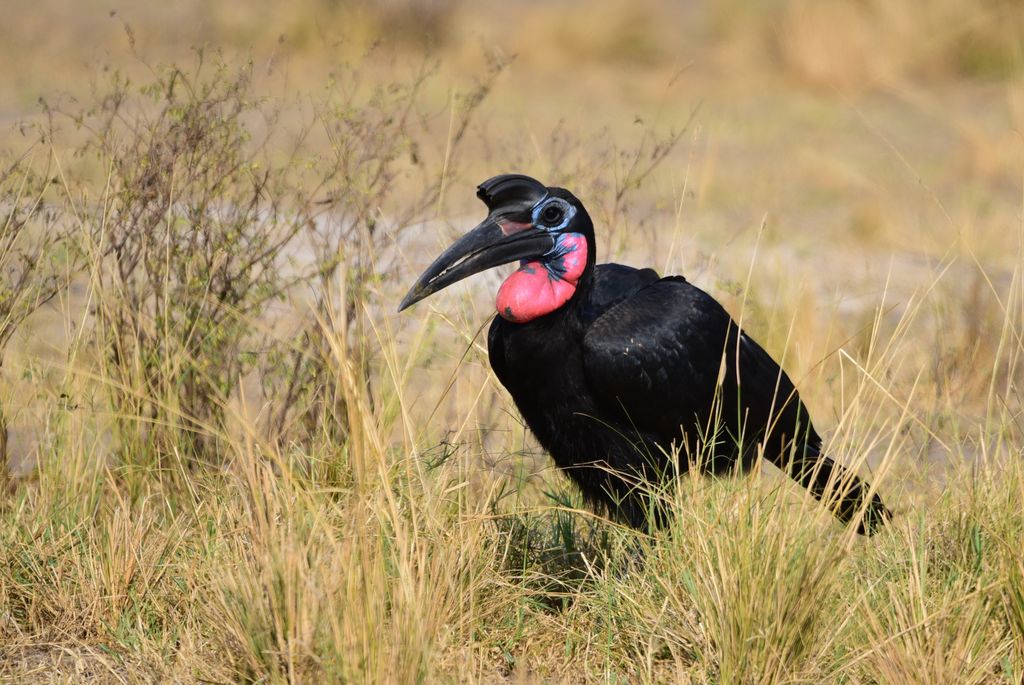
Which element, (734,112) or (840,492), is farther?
(734,112)

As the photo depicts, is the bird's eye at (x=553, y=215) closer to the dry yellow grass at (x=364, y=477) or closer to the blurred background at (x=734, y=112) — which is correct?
the dry yellow grass at (x=364, y=477)

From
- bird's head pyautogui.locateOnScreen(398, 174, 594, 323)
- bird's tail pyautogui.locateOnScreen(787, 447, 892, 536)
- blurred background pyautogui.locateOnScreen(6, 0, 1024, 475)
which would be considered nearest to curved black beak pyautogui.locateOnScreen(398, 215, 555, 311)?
bird's head pyautogui.locateOnScreen(398, 174, 594, 323)

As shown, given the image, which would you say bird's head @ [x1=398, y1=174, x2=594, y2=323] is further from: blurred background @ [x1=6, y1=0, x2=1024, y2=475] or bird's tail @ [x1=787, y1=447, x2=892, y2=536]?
blurred background @ [x1=6, y1=0, x2=1024, y2=475]

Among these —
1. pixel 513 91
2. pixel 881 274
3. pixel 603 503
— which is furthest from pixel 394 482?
pixel 513 91

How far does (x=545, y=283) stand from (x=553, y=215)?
201 millimetres

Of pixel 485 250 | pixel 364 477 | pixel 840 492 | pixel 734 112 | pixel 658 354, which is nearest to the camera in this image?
pixel 364 477

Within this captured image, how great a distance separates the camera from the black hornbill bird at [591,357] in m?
3.66

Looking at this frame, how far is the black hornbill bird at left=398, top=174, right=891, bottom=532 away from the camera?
366cm

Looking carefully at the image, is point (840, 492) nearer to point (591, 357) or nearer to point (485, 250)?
point (591, 357)

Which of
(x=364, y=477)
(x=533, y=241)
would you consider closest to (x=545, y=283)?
(x=533, y=241)

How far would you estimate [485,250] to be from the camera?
362cm

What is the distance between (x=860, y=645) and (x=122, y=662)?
5.86 ft

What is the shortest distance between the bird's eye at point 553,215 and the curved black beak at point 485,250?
0.04m

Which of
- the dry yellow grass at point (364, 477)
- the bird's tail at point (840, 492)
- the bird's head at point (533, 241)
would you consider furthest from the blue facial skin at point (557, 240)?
the bird's tail at point (840, 492)
